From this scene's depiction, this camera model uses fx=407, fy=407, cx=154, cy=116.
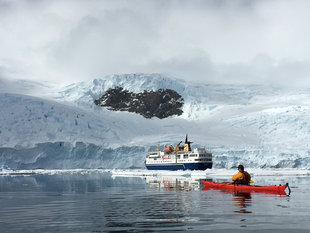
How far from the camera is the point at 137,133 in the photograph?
6288cm

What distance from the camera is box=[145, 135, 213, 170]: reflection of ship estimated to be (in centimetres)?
4400

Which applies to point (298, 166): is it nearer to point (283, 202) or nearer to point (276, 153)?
point (276, 153)

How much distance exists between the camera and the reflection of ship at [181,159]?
44.0m

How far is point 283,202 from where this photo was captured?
47.3ft

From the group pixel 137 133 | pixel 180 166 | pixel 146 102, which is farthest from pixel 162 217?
pixel 146 102

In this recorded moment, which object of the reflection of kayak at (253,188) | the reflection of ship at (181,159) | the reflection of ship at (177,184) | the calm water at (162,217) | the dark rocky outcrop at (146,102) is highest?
the dark rocky outcrop at (146,102)

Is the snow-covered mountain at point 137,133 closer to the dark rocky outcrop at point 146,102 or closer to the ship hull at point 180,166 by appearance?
the dark rocky outcrop at point 146,102

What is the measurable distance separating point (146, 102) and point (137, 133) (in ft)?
47.1

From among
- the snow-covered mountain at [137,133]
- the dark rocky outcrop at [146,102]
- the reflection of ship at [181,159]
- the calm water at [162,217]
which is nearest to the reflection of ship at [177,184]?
the calm water at [162,217]

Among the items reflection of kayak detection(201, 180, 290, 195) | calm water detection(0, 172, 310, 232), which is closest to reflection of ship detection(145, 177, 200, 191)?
reflection of kayak detection(201, 180, 290, 195)

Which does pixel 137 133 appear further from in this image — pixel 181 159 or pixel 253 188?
pixel 253 188

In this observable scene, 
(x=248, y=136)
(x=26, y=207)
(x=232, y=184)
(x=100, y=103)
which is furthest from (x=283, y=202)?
(x=100, y=103)

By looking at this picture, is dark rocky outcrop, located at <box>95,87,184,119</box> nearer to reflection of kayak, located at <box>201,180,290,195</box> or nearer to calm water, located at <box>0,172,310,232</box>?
reflection of kayak, located at <box>201,180,290,195</box>

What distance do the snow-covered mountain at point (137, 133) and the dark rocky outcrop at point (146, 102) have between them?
14.0 ft
